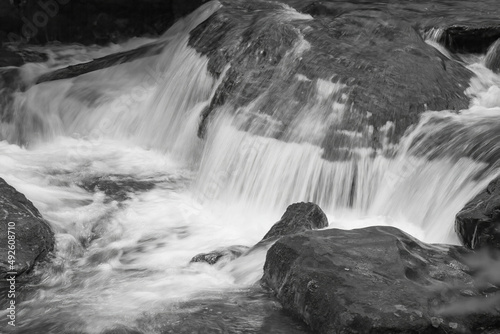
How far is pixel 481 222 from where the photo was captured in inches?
200

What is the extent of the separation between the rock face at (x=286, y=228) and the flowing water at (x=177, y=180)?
139 millimetres

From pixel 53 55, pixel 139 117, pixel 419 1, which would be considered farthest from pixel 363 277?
pixel 53 55

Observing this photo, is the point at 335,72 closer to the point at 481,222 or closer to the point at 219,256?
the point at 219,256

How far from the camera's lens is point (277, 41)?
828 cm

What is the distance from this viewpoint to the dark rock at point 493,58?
8.22 m

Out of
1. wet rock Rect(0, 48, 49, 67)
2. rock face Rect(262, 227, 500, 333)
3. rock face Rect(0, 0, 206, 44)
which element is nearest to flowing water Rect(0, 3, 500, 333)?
rock face Rect(262, 227, 500, 333)

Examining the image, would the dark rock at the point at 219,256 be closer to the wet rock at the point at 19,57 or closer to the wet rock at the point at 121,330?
the wet rock at the point at 121,330

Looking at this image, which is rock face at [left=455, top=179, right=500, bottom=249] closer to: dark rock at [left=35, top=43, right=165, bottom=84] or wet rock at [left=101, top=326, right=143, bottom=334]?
wet rock at [left=101, top=326, right=143, bottom=334]

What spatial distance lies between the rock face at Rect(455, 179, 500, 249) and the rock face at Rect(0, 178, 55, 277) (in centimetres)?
314

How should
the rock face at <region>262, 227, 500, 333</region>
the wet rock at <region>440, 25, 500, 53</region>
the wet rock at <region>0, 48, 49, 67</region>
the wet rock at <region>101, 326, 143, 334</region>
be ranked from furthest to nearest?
the wet rock at <region>0, 48, 49, 67</region>, the wet rock at <region>440, 25, 500, 53</region>, the wet rock at <region>101, 326, 143, 334</region>, the rock face at <region>262, 227, 500, 333</region>

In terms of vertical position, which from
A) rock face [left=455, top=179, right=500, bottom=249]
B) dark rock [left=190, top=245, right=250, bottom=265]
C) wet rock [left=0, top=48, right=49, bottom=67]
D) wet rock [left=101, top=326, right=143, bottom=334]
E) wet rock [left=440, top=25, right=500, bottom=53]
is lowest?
wet rock [left=101, top=326, right=143, bottom=334]

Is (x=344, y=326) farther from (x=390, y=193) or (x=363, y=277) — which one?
(x=390, y=193)

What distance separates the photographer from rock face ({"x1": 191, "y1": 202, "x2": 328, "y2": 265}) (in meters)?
5.69

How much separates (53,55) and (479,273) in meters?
7.97
